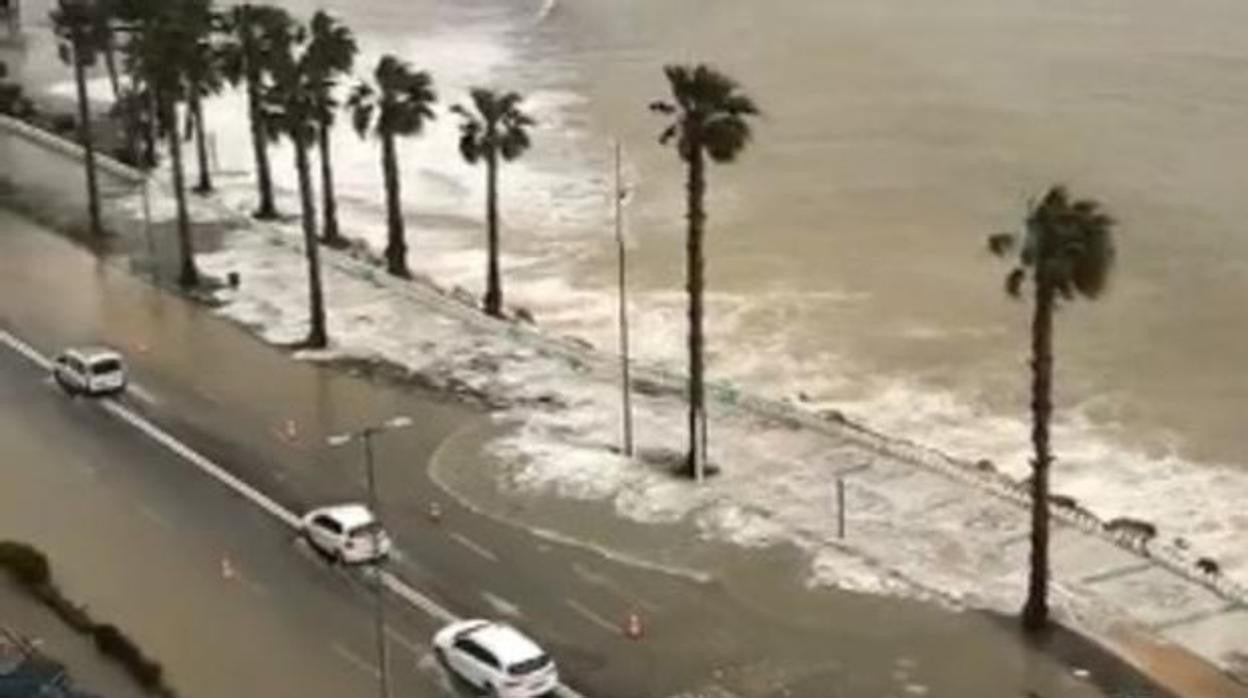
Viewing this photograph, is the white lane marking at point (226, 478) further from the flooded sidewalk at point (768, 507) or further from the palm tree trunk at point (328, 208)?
the palm tree trunk at point (328, 208)

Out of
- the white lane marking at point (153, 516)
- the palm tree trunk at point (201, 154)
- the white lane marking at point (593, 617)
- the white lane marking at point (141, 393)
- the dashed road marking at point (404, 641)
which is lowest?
A: the dashed road marking at point (404, 641)

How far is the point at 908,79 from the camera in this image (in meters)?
113

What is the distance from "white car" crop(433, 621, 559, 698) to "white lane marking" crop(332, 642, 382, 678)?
1.48m

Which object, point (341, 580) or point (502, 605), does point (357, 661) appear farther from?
point (341, 580)

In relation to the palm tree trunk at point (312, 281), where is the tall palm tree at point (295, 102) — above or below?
above

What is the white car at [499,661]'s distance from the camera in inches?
1665

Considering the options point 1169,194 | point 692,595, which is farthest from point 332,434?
point 1169,194

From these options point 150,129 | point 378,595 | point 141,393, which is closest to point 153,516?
point 378,595

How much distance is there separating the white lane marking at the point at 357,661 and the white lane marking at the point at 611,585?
18.3 ft

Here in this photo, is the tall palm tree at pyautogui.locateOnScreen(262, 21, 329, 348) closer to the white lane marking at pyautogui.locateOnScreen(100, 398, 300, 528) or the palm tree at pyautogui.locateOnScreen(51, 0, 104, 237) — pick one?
the palm tree at pyautogui.locateOnScreen(51, 0, 104, 237)

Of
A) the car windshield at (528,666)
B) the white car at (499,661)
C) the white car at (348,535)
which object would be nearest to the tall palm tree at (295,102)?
the white car at (348,535)

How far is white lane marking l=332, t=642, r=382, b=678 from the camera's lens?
44.6 metres

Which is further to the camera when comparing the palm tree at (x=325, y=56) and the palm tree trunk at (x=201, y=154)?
the palm tree trunk at (x=201, y=154)

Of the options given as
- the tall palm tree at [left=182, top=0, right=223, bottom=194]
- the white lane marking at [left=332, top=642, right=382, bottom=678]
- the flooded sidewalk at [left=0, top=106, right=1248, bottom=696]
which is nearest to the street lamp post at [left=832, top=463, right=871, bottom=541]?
the flooded sidewalk at [left=0, top=106, right=1248, bottom=696]
